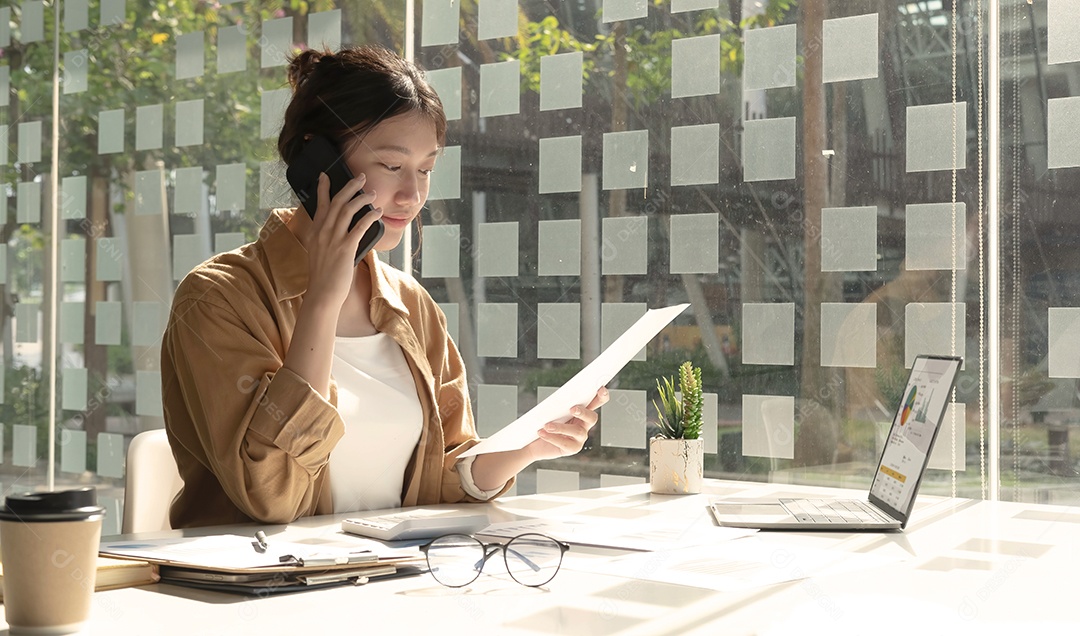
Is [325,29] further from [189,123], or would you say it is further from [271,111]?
[189,123]

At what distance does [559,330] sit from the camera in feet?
9.44

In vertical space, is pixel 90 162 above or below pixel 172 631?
above

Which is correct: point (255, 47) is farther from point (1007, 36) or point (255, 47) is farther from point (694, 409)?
point (1007, 36)

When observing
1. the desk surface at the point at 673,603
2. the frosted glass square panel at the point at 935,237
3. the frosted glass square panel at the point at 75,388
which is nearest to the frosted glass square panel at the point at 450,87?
the frosted glass square panel at the point at 935,237

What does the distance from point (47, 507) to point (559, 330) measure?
78.3 inches

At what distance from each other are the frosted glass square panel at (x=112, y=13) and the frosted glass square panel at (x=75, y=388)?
4.18 ft

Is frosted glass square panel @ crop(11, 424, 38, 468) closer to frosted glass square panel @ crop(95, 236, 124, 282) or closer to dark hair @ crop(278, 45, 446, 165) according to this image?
frosted glass square panel @ crop(95, 236, 124, 282)

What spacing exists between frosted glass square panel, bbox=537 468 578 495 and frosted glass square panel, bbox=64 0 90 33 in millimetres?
2452

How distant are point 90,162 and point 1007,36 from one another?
3.05 meters

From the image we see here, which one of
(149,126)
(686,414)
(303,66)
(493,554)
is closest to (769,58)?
(686,414)

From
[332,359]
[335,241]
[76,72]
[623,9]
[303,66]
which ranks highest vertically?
[76,72]

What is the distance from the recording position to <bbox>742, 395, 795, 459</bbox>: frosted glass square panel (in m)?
2.49

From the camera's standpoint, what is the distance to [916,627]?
1.05 metres

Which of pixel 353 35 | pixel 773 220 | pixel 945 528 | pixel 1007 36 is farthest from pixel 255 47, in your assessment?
pixel 945 528
